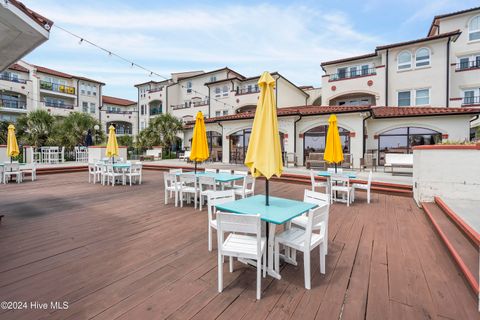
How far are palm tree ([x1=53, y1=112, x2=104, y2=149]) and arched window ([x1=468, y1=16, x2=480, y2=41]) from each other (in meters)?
30.5

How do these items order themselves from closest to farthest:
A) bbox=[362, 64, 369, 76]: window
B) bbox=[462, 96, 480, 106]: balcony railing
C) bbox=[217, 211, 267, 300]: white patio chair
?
bbox=[217, 211, 267, 300]: white patio chair → bbox=[462, 96, 480, 106]: balcony railing → bbox=[362, 64, 369, 76]: window

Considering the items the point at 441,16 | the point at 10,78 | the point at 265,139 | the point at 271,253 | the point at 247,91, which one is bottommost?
the point at 271,253

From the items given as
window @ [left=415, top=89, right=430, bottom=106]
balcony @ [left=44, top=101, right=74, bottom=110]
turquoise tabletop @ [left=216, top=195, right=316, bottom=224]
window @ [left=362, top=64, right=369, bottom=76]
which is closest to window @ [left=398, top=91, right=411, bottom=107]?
window @ [left=415, top=89, right=430, bottom=106]

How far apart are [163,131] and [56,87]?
2228 cm

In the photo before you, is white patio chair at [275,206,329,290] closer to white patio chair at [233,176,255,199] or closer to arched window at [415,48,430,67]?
white patio chair at [233,176,255,199]

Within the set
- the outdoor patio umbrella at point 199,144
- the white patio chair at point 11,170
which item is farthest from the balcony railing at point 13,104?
the outdoor patio umbrella at point 199,144

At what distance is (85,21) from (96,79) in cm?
3430

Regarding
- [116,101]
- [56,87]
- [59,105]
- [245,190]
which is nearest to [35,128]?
[59,105]

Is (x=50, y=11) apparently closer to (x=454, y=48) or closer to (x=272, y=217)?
(x=272, y=217)

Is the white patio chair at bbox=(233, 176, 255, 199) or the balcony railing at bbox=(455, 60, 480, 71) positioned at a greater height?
the balcony railing at bbox=(455, 60, 480, 71)

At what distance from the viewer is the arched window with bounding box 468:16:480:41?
17.9 meters

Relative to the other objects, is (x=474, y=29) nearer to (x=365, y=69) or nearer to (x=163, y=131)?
(x=365, y=69)

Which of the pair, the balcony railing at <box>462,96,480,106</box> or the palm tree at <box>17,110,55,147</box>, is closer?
the balcony railing at <box>462,96,480,106</box>

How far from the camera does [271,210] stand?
10.6 ft
